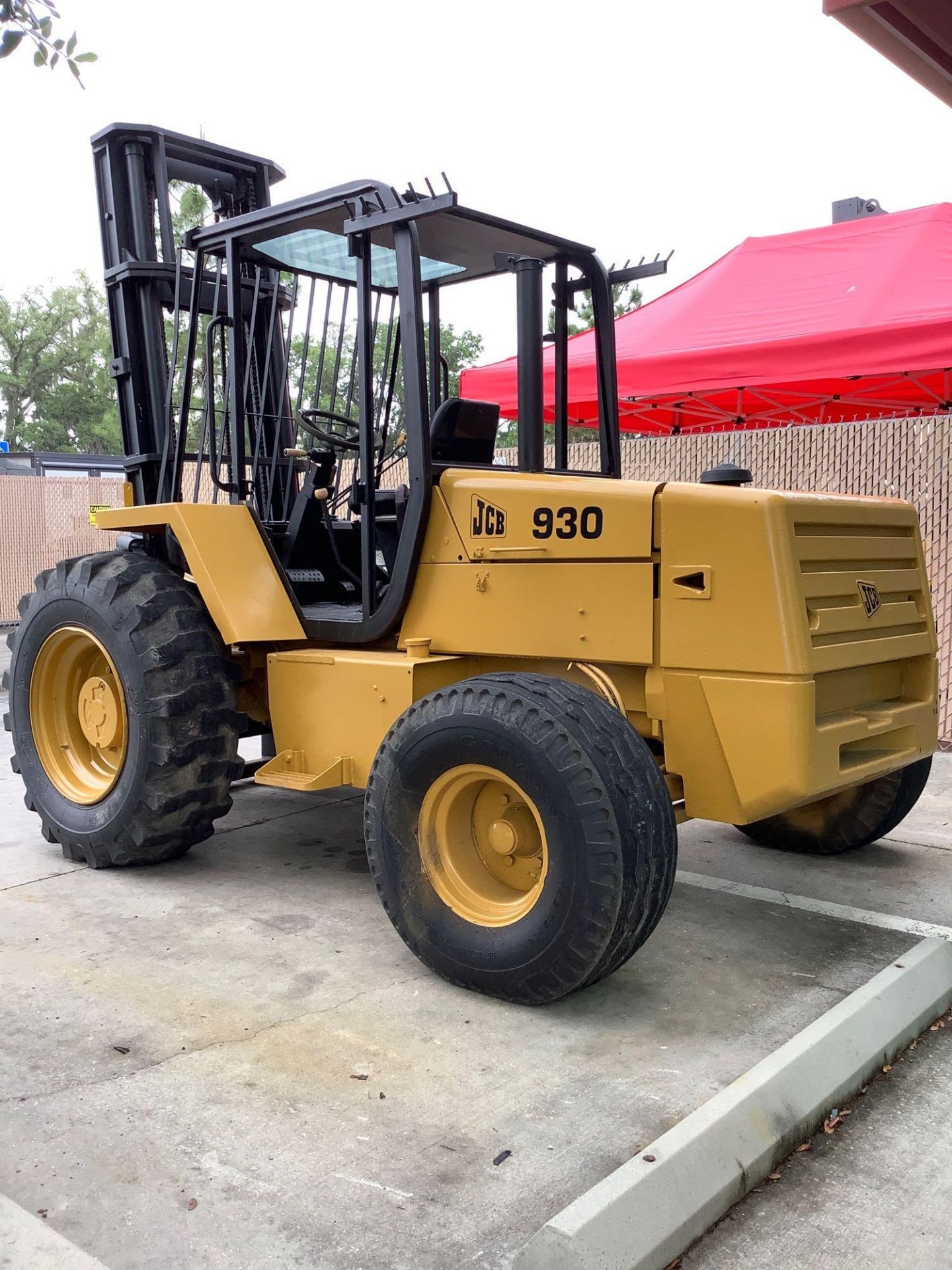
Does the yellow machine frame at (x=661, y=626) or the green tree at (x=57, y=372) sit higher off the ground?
the green tree at (x=57, y=372)

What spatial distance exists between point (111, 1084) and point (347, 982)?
37.8 inches

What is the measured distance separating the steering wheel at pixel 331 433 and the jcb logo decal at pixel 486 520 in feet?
2.47

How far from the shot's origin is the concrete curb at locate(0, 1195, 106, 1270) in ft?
7.97

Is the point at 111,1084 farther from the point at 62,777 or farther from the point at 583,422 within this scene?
the point at 583,422

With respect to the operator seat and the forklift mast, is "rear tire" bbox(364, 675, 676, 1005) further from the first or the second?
the forklift mast

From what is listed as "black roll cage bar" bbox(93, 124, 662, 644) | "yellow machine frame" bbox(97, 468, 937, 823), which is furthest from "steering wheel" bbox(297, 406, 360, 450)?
"yellow machine frame" bbox(97, 468, 937, 823)

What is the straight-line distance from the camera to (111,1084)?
3.21 m

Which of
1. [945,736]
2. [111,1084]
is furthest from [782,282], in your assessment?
[111,1084]

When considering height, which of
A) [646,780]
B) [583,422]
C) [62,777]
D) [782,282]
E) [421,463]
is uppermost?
[782,282]

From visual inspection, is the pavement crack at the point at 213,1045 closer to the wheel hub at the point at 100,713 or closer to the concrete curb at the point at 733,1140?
the concrete curb at the point at 733,1140

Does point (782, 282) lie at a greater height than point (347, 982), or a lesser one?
greater

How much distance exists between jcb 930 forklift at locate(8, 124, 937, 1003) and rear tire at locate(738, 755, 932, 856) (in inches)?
0.6

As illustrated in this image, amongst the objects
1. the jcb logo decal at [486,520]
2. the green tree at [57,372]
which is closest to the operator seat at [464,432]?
the jcb logo decal at [486,520]

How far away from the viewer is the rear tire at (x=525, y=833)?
3.52 metres
